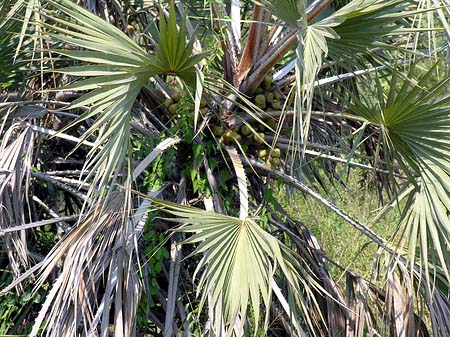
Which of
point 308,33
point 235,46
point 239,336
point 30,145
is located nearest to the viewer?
point 308,33

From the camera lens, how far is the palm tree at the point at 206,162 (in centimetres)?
327

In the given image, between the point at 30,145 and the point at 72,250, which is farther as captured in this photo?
the point at 30,145

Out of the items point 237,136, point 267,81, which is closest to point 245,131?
point 237,136

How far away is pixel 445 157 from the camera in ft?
11.7

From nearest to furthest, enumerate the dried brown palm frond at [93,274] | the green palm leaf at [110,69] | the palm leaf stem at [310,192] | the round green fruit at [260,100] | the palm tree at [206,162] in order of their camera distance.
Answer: the green palm leaf at [110,69]
the palm tree at [206,162]
the dried brown palm frond at [93,274]
the palm leaf stem at [310,192]
the round green fruit at [260,100]

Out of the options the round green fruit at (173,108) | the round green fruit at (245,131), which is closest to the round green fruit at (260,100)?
the round green fruit at (245,131)

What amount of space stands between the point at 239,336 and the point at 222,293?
29 centimetres

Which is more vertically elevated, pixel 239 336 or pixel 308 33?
pixel 308 33

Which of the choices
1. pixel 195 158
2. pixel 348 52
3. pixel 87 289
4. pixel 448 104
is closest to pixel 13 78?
pixel 195 158

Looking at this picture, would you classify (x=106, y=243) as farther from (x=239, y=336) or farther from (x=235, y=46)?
(x=235, y=46)

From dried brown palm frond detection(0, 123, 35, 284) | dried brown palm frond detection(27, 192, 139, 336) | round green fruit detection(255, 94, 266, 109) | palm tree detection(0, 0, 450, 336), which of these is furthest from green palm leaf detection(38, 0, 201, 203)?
round green fruit detection(255, 94, 266, 109)

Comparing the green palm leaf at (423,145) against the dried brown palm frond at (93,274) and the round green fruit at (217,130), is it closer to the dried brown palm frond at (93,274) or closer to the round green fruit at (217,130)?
the round green fruit at (217,130)

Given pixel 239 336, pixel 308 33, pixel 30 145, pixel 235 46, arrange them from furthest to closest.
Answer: pixel 235 46, pixel 30 145, pixel 239 336, pixel 308 33

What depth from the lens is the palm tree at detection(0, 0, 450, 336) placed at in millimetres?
3266
